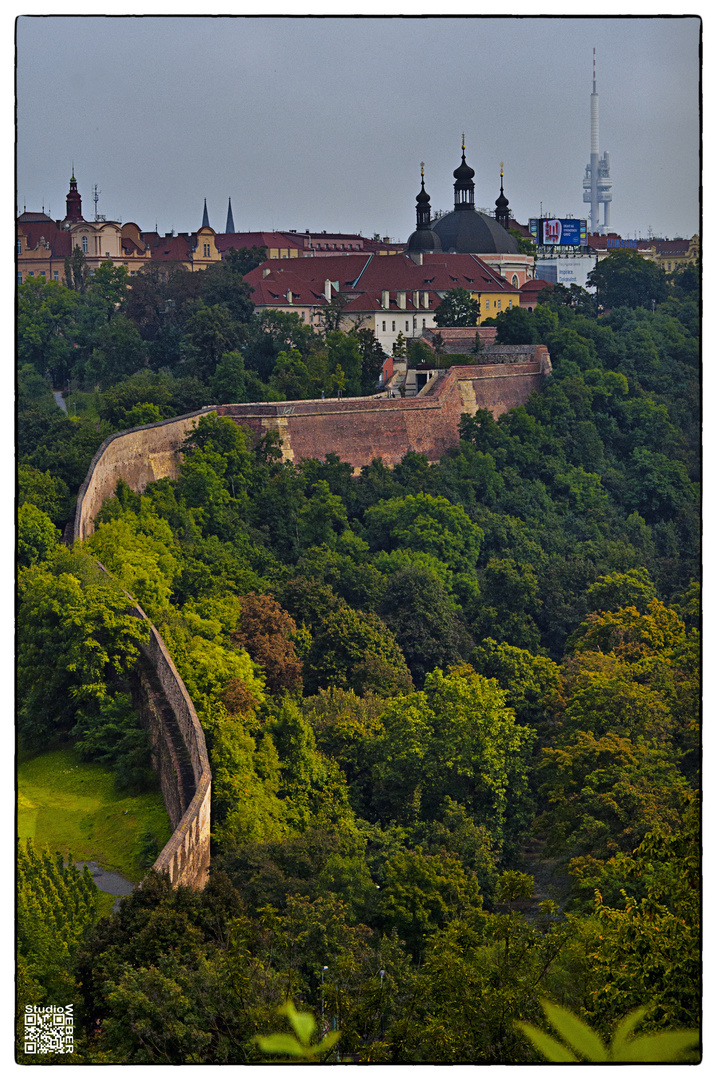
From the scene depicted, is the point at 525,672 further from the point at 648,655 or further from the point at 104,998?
the point at 104,998

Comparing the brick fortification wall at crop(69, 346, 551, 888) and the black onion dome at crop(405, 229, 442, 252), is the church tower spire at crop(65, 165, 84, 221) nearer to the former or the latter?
the black onion dome at crop(405, 229, 442, 252)

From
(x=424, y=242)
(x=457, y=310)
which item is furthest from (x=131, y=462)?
(x=424, y=242)

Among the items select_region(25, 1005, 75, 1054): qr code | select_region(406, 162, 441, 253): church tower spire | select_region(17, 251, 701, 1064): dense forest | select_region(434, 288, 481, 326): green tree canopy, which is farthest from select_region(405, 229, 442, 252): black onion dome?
select_region(25, 1005, 75, 1054): qr code

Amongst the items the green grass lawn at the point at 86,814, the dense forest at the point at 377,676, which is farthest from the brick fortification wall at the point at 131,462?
the green grass lawn at the point at 86,814

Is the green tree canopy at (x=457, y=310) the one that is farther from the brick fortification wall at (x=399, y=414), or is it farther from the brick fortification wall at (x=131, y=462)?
the brick fortification wall at (x=131, y=462)
